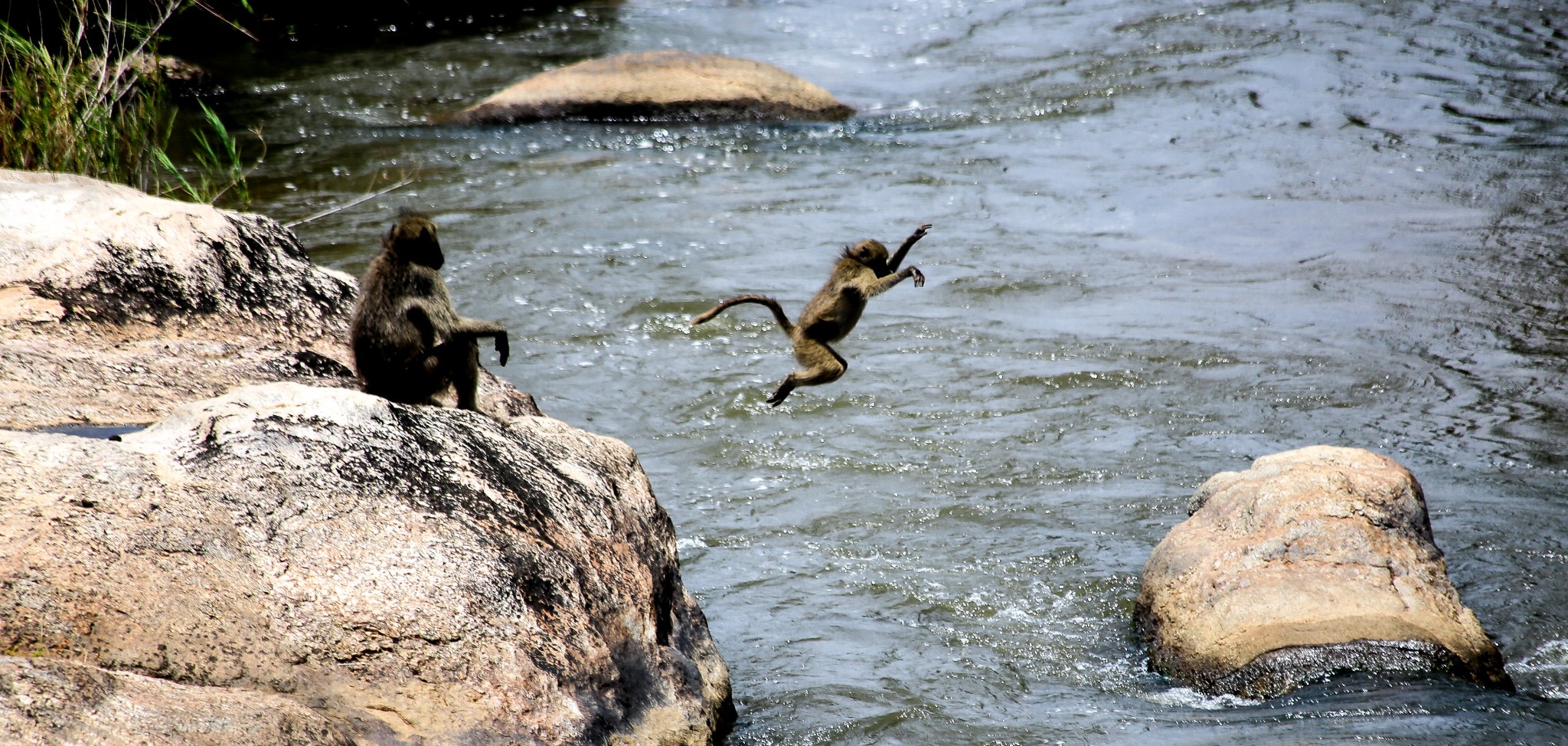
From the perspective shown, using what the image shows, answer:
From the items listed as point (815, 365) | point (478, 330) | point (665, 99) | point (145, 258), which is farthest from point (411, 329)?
point (665, 99)

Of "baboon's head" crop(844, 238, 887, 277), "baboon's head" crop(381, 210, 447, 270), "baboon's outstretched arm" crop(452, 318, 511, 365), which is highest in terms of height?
"baboon's head" crop(381, 210, 447, 270)

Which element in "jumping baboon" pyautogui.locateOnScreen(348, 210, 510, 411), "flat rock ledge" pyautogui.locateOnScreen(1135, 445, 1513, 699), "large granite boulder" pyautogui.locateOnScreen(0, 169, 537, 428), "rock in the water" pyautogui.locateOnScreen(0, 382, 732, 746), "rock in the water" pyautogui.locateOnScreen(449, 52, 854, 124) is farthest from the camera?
"rock in the water" pyautogui.locateOnScreen(449, 52, 854, 124)

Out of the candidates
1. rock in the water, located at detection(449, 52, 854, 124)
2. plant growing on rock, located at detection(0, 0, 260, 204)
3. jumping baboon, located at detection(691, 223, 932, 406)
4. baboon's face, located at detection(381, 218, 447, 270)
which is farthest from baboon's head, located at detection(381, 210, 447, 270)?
rock in the water, located at detection(449, 52, 854, 124)

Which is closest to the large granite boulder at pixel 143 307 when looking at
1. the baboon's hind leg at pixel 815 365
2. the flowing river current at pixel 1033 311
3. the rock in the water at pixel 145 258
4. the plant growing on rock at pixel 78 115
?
the rock in the water at pixel 145 258

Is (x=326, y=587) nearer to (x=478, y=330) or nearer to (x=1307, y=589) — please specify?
(x=478, y=330)

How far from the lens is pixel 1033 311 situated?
375 inches

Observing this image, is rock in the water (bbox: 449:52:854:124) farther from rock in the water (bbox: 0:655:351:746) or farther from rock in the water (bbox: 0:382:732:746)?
rock in the water (bbox: 0:655:351:746)

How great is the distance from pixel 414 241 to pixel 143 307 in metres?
1.03

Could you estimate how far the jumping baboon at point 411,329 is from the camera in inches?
177

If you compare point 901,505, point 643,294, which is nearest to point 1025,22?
point 643,294

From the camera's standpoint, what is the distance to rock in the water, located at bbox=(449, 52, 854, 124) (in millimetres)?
13992

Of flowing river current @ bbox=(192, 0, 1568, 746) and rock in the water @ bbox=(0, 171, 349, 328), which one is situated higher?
rock in the water @ bbox=(0, 171, 349, 328)

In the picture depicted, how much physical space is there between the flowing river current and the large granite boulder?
7.00 feet

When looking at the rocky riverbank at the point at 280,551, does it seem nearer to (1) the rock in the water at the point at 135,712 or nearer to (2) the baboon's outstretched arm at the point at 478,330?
(1) the rock in the water at the point at 135,712
